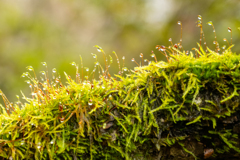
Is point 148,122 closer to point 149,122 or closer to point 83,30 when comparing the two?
point 149,122

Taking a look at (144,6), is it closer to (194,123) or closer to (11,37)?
(11,37)

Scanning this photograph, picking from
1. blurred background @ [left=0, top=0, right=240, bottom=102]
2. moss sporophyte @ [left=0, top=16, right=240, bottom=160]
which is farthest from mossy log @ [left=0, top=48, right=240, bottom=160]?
blurred background @ [left=0, top=0, right=240, bottom=102]

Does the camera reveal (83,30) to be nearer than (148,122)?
No

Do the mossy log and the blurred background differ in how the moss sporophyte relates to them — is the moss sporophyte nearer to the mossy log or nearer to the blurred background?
the mossy log

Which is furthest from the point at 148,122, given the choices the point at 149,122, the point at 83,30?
the point at 83,30

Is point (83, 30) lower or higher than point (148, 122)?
higher
